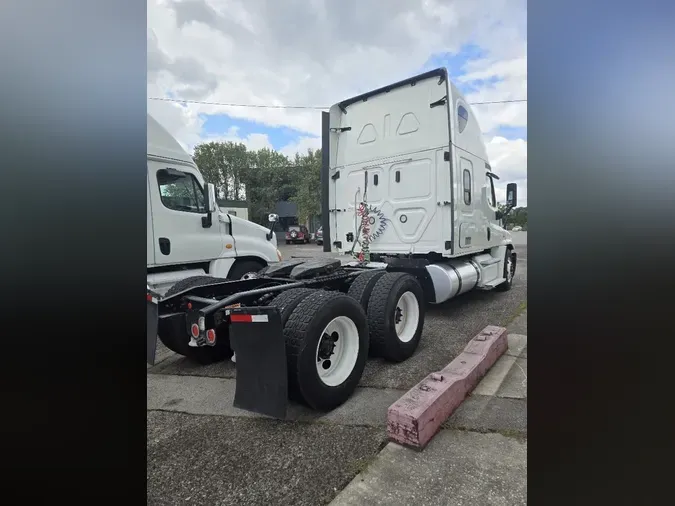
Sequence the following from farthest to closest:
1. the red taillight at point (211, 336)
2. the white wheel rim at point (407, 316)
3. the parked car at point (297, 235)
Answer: the parked car at point (297, 235), the white wheel rim at point (407, 316), the red taillight at point (211, 336)

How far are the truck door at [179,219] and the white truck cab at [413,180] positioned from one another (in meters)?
2.00

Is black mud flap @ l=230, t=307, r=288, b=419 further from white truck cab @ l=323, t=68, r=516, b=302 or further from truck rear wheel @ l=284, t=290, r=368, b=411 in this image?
white truck cab @ l=323, t=68, r=516, b=302

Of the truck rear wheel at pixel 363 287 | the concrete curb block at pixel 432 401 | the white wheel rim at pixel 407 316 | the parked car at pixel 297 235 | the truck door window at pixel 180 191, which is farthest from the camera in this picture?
the parked car at pixel 297 235

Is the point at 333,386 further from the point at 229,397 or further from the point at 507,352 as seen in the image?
the point at 507,352

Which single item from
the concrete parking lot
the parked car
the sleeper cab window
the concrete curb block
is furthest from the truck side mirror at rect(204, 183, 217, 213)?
the parked car

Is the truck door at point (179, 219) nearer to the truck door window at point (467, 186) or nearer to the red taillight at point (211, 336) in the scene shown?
the red taillight at point (211, 336)

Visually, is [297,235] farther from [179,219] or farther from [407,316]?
[407,316]

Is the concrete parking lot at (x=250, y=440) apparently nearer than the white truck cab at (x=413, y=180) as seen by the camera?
Yes

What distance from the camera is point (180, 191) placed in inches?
213

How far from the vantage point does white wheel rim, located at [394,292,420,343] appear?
13.3 feet

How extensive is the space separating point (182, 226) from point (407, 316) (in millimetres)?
3537

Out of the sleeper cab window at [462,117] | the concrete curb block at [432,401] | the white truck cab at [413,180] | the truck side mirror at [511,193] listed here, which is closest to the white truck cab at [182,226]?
the white truck cab at [413,180]

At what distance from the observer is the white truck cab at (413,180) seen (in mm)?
5117
